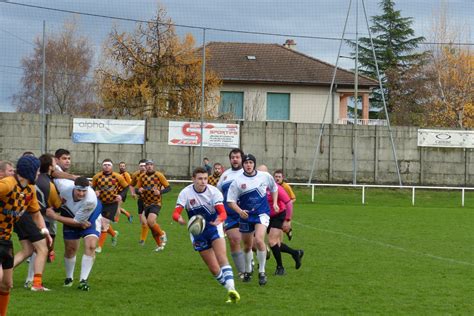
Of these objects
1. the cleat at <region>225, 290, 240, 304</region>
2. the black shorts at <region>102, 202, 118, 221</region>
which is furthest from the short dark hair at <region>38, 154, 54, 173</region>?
the black shorts at <region>102, 202, 118, 221</region>

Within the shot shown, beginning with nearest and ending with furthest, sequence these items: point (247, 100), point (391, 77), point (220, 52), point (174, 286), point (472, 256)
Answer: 1. point (174, 286)
2. point (472, 256)
3. point (247, 100)
4. point (220, 52)
5. point (391, 77)

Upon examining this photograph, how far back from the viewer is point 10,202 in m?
8.02

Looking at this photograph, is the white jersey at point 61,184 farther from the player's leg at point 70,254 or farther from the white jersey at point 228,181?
the white jersey at point 228,181

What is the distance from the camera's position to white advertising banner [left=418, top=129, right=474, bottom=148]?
3550 cm

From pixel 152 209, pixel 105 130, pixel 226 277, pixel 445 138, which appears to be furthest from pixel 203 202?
pixel 445 138

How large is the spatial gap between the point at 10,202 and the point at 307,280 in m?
5.41

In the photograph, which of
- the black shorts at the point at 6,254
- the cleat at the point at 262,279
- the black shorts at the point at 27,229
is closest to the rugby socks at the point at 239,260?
the cleat at the point at 262,279

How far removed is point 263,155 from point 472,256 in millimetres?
19726

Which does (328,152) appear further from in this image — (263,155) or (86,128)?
(86,128)

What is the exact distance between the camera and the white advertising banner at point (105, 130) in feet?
109

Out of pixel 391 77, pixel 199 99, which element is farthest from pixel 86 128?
pixel 391 77

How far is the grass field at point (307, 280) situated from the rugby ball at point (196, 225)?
89cm

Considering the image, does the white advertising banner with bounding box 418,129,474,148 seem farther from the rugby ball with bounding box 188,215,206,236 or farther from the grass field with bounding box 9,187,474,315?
the rugby ball with bounding box 188,215,206,236

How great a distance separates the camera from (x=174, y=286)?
11406 mm
